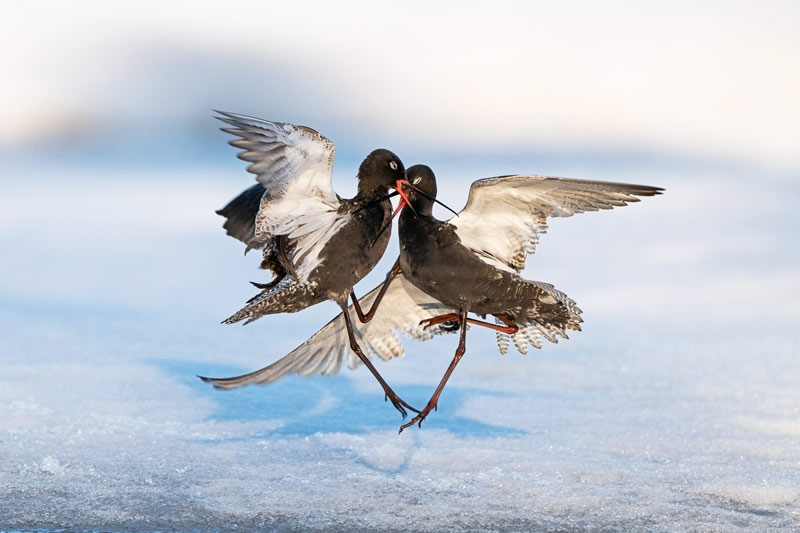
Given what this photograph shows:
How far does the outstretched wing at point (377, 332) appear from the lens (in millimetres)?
4766

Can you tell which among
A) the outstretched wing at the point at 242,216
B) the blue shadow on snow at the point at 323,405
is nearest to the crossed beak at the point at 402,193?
the outstretched wing at the point at 242,216

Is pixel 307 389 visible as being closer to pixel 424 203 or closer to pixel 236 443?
pixel 236 443

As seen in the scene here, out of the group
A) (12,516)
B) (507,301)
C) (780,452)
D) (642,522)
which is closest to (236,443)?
(12,516)

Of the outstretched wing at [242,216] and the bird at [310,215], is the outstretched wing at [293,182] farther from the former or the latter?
the outstretched wing at [242,216]

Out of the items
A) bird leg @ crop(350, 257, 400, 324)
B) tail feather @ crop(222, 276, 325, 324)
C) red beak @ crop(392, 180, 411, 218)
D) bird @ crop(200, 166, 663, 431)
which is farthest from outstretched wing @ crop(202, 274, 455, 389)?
red beak @ crop(392, 180, 411, 218)

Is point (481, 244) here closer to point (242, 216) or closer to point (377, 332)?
point (377, 332)

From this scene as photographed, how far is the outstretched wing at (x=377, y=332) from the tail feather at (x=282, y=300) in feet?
→ 1.36

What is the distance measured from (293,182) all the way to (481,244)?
867 mm

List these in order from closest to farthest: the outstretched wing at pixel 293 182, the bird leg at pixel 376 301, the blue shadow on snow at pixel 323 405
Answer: the outstretched wing at pixel 293 182
the bird leg at pixel 376 301
the blue shadow on snow at pixel 323 405

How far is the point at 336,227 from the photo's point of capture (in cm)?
421

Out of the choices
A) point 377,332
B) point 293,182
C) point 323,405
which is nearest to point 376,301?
point 377,332

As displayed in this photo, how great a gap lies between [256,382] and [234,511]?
0.54 metres

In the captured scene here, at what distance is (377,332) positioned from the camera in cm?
492

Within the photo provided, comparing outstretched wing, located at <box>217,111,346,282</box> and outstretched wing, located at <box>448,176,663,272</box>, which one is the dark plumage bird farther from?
outstretched wing, located at <box>217,111,346,282</box>
